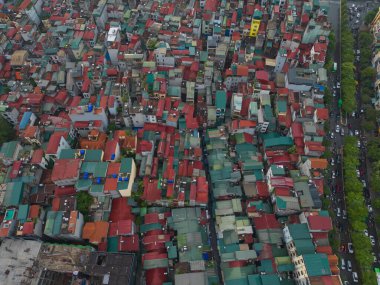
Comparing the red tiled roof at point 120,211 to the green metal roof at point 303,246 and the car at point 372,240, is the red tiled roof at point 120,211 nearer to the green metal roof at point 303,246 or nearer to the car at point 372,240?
the green metal roof at point 303,246

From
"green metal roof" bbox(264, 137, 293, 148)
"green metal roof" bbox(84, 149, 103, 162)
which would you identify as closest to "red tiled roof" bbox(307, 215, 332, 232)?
"green metal roof" bbox(264, 137, 293, 148)

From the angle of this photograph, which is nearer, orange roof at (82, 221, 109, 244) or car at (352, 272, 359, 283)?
orange roof at (82, 221, 109, 244)

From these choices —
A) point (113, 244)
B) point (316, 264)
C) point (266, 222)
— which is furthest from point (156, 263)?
point (316, 264)

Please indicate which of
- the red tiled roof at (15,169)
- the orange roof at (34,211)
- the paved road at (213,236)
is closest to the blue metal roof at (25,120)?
the red tiled roof at (15,169)

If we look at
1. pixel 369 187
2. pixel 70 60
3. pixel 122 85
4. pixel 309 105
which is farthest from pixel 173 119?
pixel 369 187

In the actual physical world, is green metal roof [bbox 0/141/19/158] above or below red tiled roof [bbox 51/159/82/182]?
below

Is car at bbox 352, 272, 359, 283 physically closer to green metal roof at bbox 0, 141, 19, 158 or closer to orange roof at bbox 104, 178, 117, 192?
orange roof at bbox 104, 178, 117, 192
